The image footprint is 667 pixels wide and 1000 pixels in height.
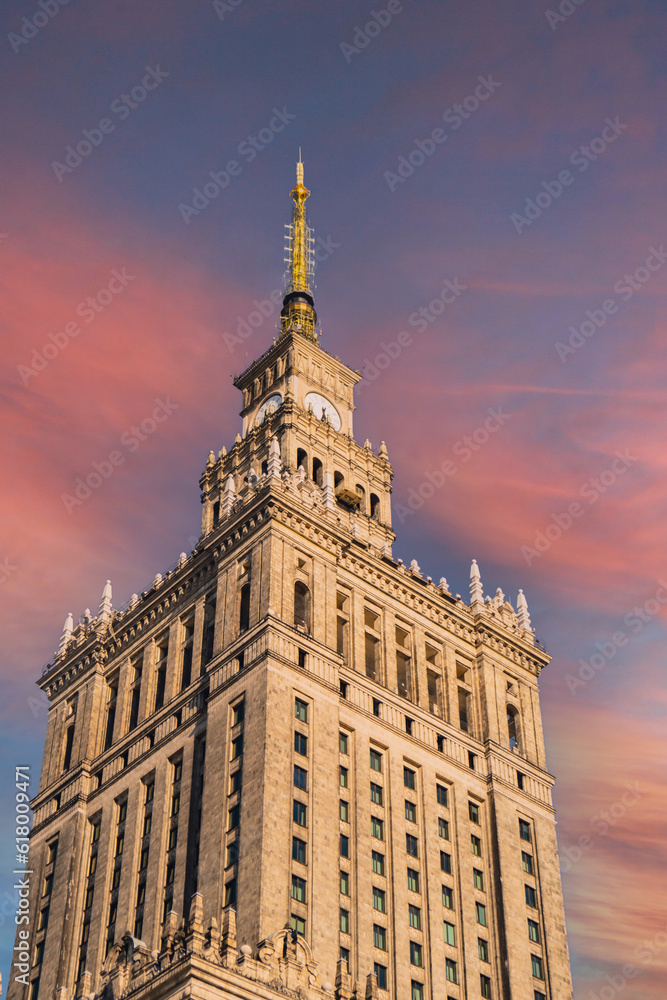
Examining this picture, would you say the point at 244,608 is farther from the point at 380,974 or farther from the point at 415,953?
the point at 380,974

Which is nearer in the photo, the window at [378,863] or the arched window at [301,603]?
the window at [378,863]

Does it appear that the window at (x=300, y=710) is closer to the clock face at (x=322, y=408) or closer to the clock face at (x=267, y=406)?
the clock face at (x=322, y=408)

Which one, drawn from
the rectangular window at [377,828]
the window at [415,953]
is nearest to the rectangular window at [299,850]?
the rectangular window at [377,828]

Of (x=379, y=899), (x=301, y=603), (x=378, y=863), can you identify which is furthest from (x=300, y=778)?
(x=301, y=603)

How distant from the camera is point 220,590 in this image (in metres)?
107

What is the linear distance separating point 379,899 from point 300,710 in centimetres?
1295

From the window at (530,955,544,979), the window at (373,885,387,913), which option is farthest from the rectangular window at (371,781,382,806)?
the window at (530,955,544,979)

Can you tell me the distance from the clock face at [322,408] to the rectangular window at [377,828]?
1707 inches

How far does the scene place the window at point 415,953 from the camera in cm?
9563

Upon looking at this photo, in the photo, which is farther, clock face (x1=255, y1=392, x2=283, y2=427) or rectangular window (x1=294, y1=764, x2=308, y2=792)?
clock face (x1=255, y1=392, x2=283, y2=427)

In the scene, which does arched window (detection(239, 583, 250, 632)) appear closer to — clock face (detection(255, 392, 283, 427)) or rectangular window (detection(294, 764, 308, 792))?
rectangular window (detection(294, 764, 308, 792))

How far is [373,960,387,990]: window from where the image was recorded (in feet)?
303

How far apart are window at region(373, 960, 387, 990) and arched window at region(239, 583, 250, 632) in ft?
79.3

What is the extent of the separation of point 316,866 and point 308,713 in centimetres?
1098
